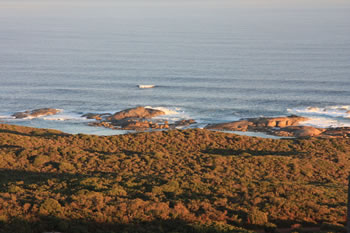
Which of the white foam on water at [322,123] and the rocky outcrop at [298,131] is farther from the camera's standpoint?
the white foam on water at [322,123]

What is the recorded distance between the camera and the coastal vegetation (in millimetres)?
18609

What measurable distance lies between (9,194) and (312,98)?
60.8 meters

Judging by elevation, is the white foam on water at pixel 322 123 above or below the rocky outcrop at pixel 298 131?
above

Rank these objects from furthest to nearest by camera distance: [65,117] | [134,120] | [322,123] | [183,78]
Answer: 1. [183,78]
2. [65,117]
3. [134,120]
4. [322,123]

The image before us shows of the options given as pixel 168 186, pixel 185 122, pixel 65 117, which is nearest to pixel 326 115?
pixel 185 122

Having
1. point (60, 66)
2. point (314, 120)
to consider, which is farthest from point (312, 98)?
point (60, 66)

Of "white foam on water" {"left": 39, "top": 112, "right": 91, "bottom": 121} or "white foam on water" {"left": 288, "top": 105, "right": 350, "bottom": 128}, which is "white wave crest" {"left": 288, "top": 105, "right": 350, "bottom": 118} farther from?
"white foam on water" {"left": 39, "top": 112, "right": 91, "bottom": 121}

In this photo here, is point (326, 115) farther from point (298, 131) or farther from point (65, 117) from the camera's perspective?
point (65, 117)

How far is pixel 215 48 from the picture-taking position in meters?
144

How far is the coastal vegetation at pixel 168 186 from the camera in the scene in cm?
1861

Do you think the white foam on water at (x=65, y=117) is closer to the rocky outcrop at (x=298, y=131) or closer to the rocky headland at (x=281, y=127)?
the rocky headland at (x=281, y=127)

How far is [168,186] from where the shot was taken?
939 inches

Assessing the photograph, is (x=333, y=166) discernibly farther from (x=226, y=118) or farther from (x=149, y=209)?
(x=226, y=118)

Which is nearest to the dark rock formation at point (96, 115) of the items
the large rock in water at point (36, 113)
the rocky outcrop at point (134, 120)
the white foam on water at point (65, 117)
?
the rocky outcrop at point (134, 120)
